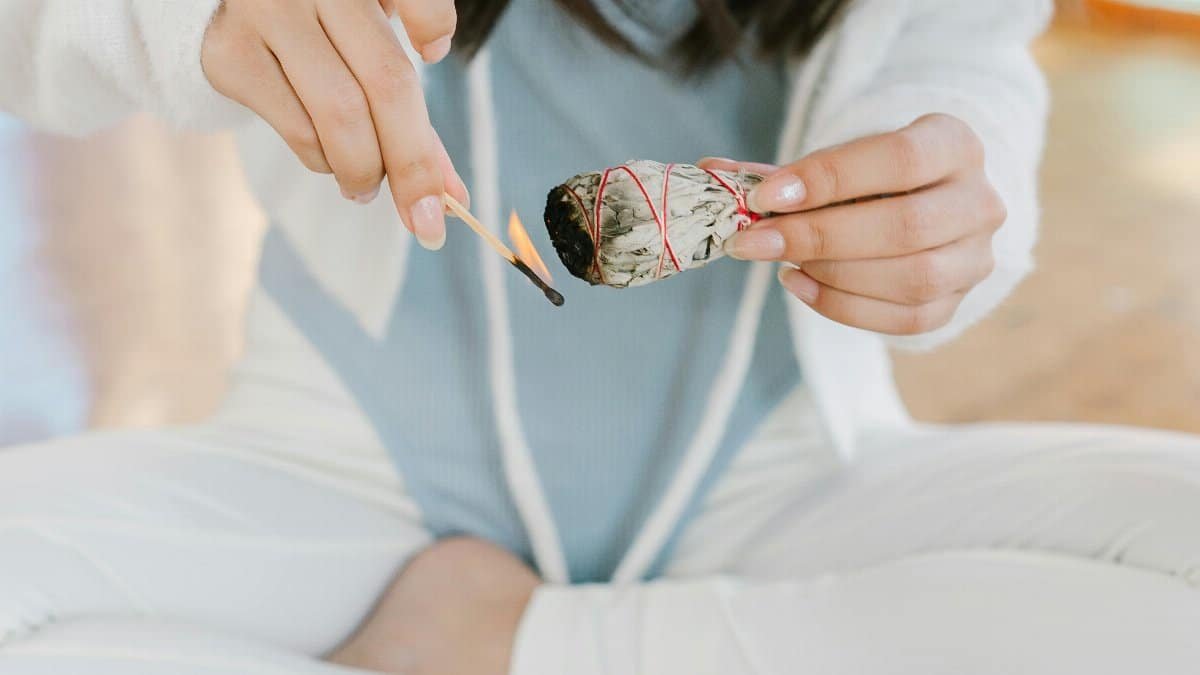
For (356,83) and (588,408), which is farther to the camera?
(588,408)

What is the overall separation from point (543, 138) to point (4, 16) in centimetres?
31

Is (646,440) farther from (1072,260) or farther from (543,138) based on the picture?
(1072,260)

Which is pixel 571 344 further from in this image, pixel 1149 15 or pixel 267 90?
pixel 1149 15

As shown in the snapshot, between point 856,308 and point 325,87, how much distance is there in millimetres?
271

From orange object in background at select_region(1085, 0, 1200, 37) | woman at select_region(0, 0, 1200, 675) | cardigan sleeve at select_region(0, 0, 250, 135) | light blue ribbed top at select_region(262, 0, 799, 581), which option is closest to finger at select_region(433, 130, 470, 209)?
woman at select_region(0, 0, 1200, 675)

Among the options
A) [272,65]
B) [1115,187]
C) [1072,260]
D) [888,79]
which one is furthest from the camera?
[1115,187]

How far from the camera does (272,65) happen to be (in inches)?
17.2

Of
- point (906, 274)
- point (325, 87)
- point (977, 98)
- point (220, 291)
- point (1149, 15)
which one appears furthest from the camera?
point (1149, 15)

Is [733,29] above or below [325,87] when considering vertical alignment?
below

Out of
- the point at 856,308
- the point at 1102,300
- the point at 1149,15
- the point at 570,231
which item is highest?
the point at 570,231

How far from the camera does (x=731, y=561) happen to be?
73 cm

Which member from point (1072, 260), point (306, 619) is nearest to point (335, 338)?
point (306, 619)

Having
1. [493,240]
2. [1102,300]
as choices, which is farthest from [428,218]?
[1102,300]

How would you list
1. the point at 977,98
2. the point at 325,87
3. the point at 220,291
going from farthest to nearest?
1. the point at 220,291
2. the point at 977,98
3. the point at 325,87
